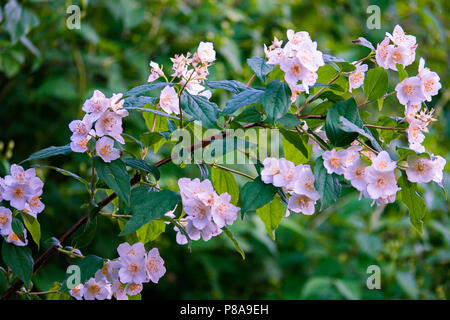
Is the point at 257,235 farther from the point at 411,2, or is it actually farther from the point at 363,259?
the point at 411,2

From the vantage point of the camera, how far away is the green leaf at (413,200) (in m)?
0.80

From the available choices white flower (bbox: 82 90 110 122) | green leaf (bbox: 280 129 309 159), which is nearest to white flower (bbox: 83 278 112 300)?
white flower (bbox: 82 90 110 122)

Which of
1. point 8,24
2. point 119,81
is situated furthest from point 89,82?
point 8,24

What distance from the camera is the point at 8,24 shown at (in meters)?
1.71

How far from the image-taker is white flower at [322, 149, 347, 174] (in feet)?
2.52

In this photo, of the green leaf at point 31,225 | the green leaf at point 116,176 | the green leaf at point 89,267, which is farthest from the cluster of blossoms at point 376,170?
the green leaf at point 31,225

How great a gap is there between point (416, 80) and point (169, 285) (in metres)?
1.81

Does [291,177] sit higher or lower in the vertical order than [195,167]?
lower

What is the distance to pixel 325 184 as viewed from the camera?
765 millimetres

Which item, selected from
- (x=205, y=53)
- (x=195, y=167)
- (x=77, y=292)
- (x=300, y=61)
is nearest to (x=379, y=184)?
(x=300, y=61)

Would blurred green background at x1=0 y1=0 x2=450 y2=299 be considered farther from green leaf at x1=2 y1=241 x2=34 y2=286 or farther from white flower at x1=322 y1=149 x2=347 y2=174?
white flower at x1=322 y1=149 x2=347 y2=174

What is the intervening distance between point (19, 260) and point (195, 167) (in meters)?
1.17

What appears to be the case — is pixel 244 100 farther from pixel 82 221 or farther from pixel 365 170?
pixel 82 221

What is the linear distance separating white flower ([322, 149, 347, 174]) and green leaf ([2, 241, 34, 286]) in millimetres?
542
